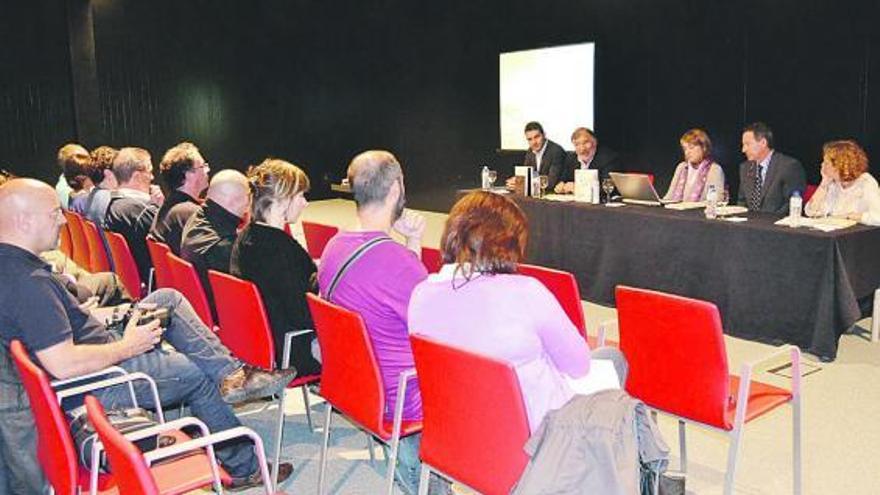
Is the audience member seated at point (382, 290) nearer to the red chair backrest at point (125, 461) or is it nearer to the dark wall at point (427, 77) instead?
the red chair backrest at point (125, 461)

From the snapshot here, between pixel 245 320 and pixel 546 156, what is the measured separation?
4.47 meters

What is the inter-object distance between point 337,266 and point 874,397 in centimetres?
277

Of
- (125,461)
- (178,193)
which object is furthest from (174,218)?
(125,461)

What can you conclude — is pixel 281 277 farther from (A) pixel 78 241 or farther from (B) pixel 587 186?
(B) pixel 587 186

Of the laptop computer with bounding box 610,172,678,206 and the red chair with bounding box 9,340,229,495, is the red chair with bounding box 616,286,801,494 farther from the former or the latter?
the laptop computer with bounding box 610,172,678,206

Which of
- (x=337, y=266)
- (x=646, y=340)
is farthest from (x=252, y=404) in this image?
(x=646, y=340)

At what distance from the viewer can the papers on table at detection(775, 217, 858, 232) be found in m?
4.28

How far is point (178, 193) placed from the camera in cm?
425

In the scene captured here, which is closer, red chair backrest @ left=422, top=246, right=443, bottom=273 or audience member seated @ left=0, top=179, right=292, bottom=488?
audience member seated @ left=0, top=179, right=292, bottom=488

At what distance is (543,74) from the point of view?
887 centimetres

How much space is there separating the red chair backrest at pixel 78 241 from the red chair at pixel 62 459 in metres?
3.27

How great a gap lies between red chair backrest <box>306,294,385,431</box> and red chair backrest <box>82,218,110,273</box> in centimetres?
269

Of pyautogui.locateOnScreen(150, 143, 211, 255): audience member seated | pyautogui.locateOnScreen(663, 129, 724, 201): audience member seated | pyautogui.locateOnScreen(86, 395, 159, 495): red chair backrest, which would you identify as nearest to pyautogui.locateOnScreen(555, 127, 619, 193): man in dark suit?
pyautogui.locateOnScreen(663, 129, 724, 201): audience member seated

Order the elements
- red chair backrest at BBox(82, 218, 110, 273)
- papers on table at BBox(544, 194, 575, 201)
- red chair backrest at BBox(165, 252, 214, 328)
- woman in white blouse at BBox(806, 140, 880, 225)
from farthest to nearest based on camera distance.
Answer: papers on table at BBox(544, 194, 575, 201), red chair backrest at BBox(82, 218, 110, 273), woman in white blouse at BBox(806, 140, 880, 225), red chair backrest at BBox(165, 252, 214, 328)
